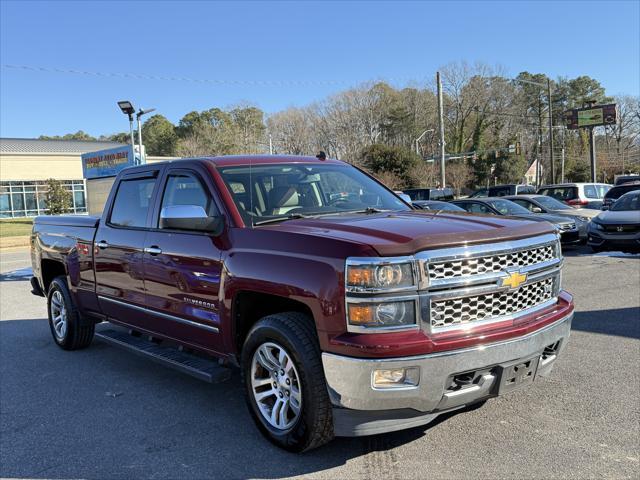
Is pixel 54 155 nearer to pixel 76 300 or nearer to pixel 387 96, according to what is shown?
pixel 387 96

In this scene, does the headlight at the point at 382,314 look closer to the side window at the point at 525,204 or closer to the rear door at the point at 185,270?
the rear door at the point at 185,270

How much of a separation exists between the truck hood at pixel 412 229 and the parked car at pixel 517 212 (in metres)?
10.2

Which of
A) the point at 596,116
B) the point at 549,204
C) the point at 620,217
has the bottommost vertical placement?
the point at 620,217

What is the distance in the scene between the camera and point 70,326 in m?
6.23

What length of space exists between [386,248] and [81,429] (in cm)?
281

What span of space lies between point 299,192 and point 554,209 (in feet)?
42.7

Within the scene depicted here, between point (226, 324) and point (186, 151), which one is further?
point (186, 151)

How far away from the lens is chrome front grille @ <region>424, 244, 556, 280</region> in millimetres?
3084

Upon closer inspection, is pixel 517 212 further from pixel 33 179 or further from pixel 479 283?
pixel 33 179

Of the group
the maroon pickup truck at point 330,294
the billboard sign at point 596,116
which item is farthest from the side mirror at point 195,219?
the billboard sign at point 596,116

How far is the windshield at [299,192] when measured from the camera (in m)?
4.16

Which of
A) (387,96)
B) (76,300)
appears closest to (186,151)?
(387,96)

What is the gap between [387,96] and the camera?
61.1m

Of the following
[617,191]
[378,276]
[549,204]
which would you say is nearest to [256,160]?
[378,276]
